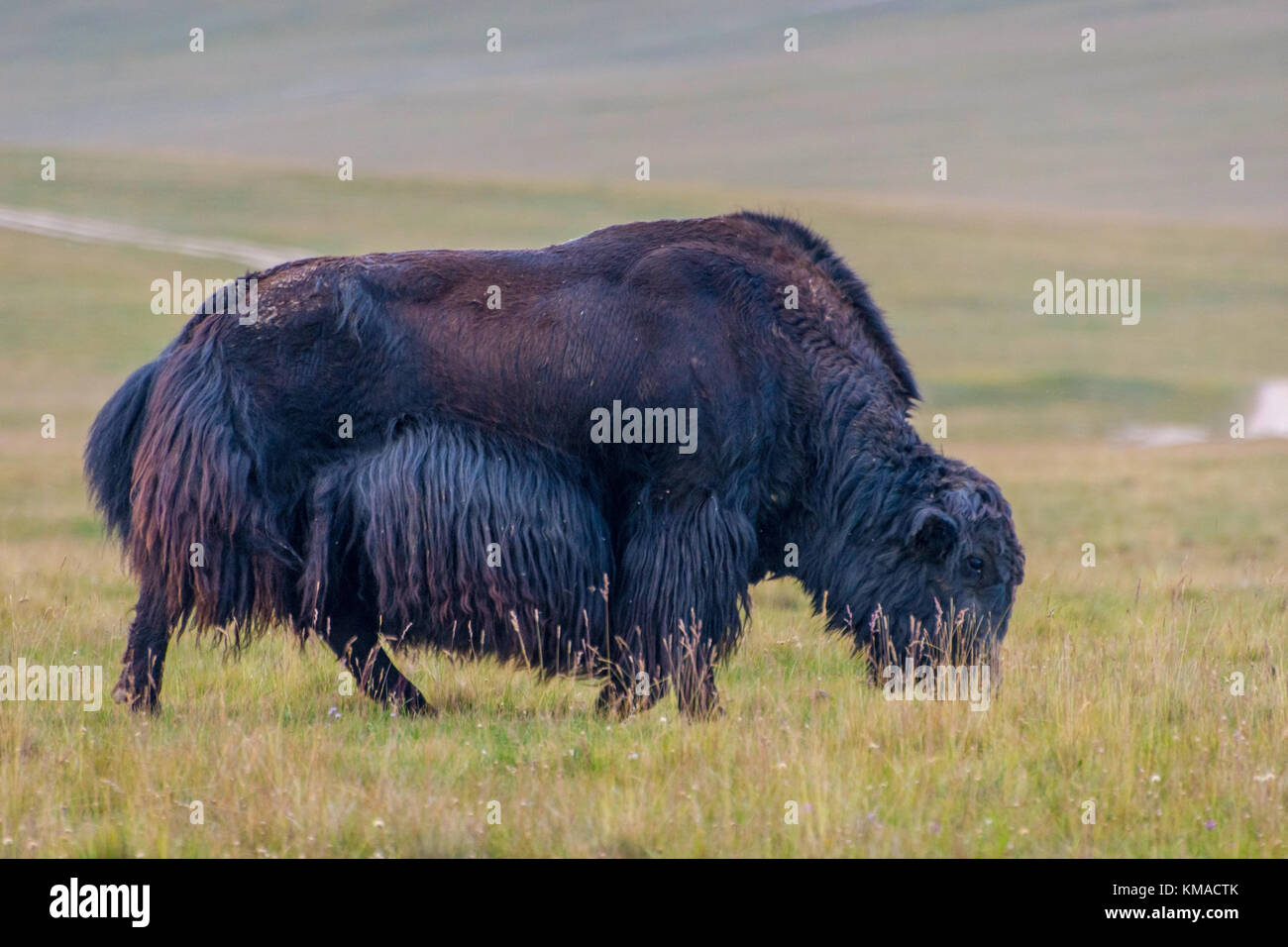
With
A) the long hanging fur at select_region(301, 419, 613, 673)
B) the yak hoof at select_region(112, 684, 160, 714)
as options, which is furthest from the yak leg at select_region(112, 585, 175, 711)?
the long hanging fur at select_region(301, 419, 613, 673)

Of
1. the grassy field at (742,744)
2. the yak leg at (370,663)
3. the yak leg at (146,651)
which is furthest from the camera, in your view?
the yak leg at (370,663)

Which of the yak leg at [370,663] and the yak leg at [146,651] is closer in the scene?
the yak leg at [146,651]

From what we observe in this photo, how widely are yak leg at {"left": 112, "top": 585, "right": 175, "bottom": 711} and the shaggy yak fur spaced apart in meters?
0.01

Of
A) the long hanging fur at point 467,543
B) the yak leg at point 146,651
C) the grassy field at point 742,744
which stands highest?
the long hanging fur at point 467,543

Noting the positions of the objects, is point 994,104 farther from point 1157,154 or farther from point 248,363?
point 248,363

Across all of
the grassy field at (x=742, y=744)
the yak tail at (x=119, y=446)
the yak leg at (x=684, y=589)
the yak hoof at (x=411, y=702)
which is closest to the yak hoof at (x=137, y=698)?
the grassy field at (x=742, y=744)

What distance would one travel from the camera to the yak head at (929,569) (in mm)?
6328

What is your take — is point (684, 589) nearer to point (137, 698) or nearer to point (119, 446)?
point (137, 698)

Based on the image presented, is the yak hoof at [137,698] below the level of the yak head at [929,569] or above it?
below

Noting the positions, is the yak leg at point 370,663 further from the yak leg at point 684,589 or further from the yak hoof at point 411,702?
the yak leg at point 684,589

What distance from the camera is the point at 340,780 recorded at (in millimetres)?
5082

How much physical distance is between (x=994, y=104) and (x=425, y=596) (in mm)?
118572

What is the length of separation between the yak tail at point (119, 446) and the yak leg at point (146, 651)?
0.37 meters

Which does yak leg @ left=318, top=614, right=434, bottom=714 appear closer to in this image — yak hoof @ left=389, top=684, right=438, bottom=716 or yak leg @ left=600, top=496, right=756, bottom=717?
yak hoof @ left=389, top=684, right=438, bottom=716
